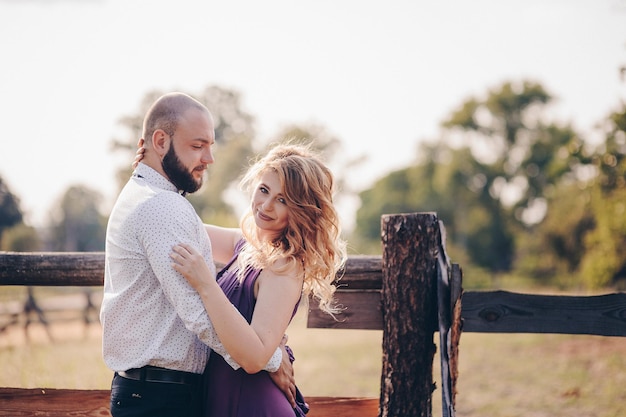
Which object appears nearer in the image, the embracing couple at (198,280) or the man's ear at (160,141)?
the embracing couple at (198,280)

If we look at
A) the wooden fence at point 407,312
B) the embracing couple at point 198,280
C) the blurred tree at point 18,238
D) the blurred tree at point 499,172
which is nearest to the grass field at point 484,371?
the wooden fence at point 407,312

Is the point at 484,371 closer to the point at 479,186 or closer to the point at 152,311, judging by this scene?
the point at 152,311

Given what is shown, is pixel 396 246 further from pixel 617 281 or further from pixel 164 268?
pixel 617 281

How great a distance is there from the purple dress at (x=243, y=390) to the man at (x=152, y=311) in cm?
9

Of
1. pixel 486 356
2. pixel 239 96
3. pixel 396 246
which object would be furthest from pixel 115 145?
pixel 396 246

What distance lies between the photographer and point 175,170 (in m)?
2.82

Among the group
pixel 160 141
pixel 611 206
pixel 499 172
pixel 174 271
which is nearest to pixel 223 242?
pixel 160 141

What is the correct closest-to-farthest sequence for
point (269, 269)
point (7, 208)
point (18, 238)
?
point (269, 269)
point (7, 208)
point (18, 238)

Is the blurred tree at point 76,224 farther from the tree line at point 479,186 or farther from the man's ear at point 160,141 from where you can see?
the man's ear at point 160,141

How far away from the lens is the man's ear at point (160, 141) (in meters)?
2.83

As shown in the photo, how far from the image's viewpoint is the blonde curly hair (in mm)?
2867

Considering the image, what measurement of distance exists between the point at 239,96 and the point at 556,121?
2548 cm

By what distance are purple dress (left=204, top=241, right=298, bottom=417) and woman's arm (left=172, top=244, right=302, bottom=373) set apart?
159mm

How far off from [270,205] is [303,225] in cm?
17
